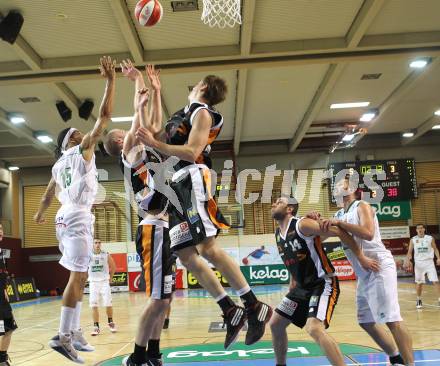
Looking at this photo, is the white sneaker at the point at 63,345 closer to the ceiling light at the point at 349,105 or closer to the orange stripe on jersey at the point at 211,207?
the orange stripe on jersey at the point at 211,207

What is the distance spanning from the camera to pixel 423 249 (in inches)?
561

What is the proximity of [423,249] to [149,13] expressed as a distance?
11116 millimetres

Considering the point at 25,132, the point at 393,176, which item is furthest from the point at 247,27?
the point at 393,176

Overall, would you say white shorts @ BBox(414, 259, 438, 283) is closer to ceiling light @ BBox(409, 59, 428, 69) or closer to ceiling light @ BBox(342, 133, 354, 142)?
ceiling light @ BBox(409, 59, 428, 69)

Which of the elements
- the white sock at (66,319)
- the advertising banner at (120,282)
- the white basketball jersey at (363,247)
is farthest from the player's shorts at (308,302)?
the advertising banner at (120,282)

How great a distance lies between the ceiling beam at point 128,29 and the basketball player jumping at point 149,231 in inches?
247

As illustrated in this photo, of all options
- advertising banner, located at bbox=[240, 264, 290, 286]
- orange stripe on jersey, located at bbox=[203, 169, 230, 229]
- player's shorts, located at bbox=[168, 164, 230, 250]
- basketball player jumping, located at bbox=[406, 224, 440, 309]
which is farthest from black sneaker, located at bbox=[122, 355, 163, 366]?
advertising banner, located at bbox=[240, 264, 290, 286]

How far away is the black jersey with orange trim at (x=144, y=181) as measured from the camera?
5164mm

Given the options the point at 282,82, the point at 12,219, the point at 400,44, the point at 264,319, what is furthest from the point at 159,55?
the point at 12,219

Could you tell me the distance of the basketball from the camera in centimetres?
576

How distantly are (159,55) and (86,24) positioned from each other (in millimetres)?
2247

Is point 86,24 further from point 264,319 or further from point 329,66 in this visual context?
point 264,319

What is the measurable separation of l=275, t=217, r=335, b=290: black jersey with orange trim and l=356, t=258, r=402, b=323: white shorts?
556 mm

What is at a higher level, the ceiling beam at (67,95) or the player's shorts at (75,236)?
the ceiling beam at (67,95)
